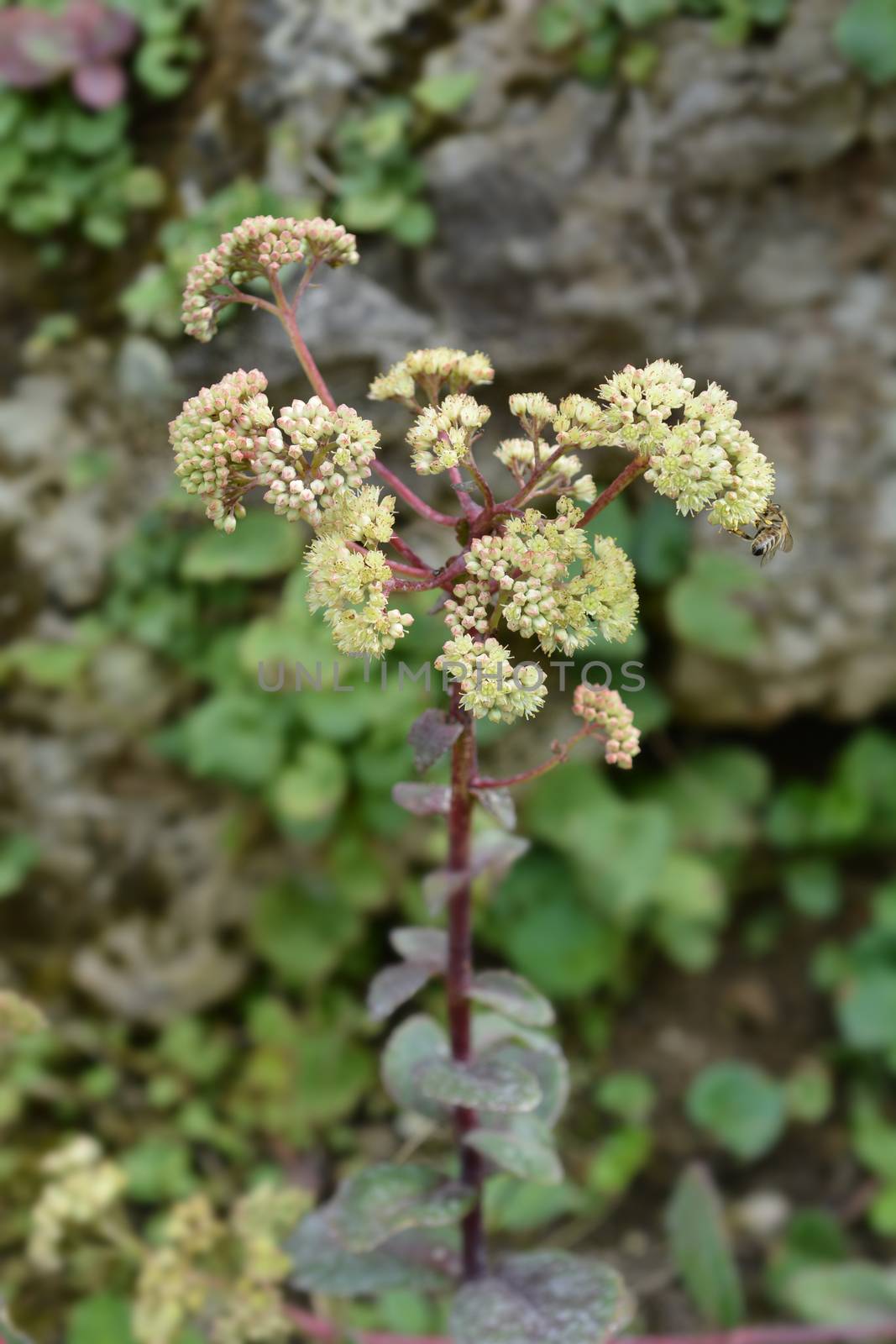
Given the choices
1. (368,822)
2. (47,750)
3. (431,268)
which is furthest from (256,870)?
(431,268)

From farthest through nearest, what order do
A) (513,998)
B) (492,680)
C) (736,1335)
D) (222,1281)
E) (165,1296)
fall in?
(736,1335) < (222,1281) < (165,1296) < (513,998) < (492,680)

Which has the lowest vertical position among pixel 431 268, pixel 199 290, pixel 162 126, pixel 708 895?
pixel 708 895

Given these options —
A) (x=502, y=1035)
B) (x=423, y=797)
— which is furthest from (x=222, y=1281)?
(x=423, y=797)

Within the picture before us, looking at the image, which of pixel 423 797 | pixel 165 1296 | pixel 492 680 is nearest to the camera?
pixel 492 680

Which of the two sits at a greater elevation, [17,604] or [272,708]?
[17,604]

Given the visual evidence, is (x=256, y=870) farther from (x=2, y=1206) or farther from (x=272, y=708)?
(x=2, y=1206)

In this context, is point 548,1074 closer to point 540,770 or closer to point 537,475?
point 540,770
